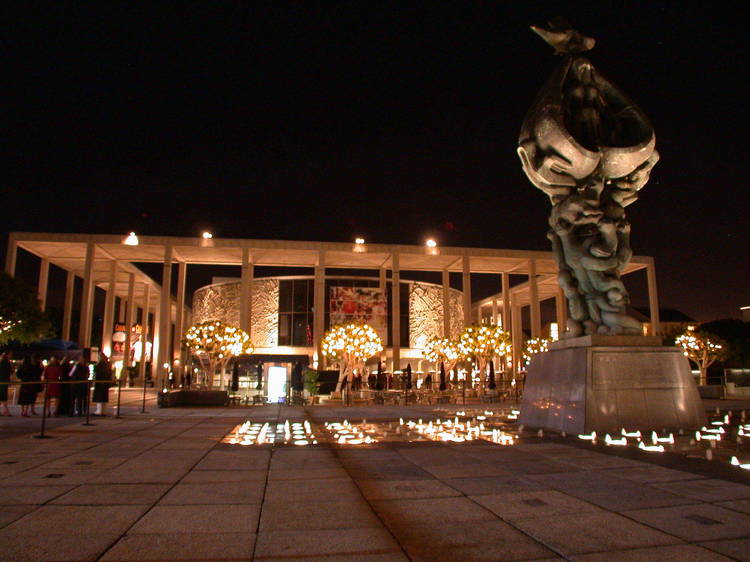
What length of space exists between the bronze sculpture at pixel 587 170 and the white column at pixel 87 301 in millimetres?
40382

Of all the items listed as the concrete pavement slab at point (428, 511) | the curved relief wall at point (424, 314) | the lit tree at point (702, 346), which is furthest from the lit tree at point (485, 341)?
the concrete pavement slab at point (428, 511)

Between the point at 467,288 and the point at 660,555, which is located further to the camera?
the point at 467,288

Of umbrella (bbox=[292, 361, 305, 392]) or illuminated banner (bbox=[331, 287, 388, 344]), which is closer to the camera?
umbrella (bbox=[292, 361, 305, 392])

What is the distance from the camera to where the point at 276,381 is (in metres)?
35.1

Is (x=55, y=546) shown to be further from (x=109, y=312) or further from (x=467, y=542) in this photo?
(x=109, y=312)

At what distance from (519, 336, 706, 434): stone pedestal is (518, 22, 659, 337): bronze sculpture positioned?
627 mm

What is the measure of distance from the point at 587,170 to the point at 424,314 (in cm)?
4817

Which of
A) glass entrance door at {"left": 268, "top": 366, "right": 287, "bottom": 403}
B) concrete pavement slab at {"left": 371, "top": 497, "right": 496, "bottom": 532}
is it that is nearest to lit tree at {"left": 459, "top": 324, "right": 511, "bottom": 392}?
glass entrance door at {"left": 268, "top": 366, "right": 287, "bottom": 403}

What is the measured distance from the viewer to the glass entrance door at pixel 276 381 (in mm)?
33778

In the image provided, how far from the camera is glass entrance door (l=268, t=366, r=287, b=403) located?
33.8m

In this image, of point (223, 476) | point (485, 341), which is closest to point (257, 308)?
point (485, 341)

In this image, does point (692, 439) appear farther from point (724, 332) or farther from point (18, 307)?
point (724, 332)

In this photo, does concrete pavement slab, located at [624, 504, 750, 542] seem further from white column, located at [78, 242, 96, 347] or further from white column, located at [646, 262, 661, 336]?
white column, located at [646, 262, 661, 336]

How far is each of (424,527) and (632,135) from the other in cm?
1003
